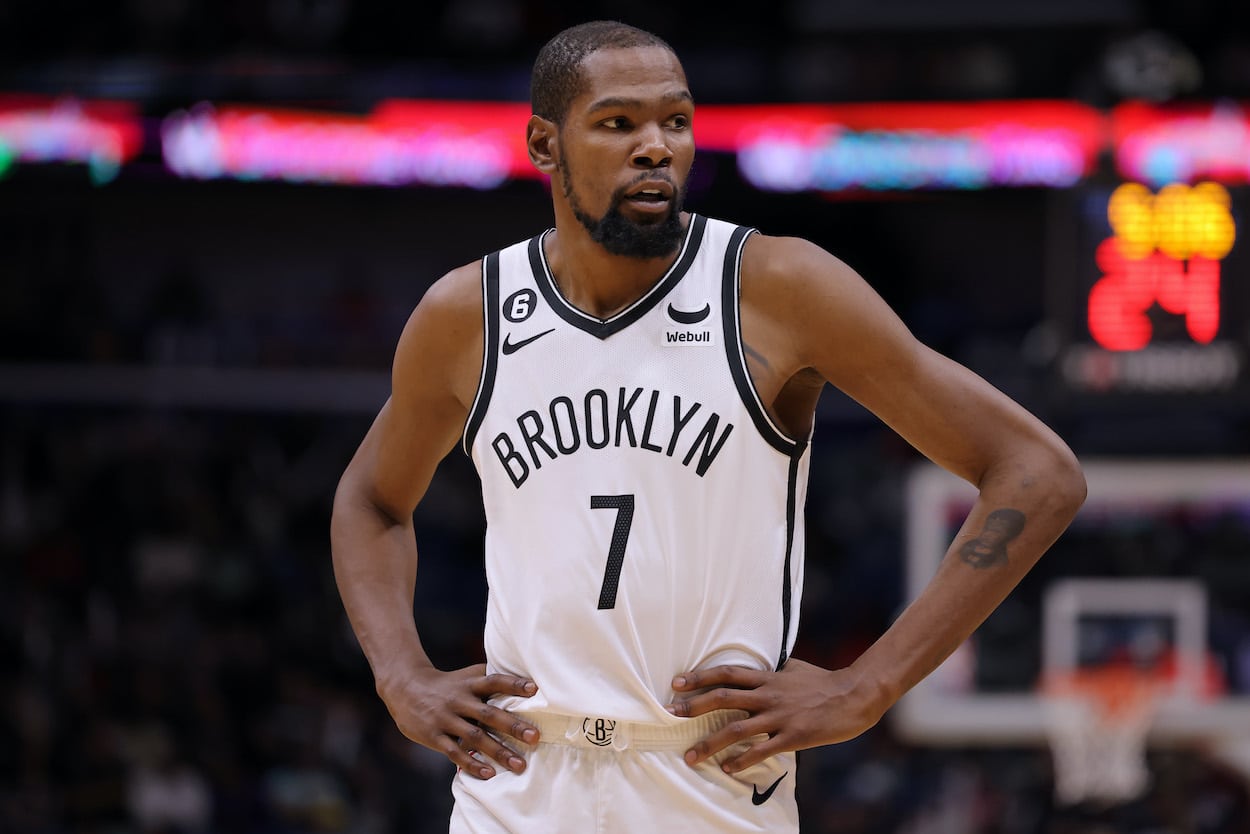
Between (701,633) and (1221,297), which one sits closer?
(701,633)

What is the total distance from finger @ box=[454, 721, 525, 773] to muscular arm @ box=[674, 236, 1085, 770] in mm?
327

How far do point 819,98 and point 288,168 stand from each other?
11.9ft

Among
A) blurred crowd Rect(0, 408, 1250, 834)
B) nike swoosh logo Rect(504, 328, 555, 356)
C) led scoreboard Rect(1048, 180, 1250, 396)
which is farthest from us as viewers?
blurred crowd Rect(0, 408, 1250, 834)

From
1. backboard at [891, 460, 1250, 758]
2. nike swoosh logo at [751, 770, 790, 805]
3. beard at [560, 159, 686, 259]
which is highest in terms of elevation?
beard at [560, 159, 686, 259]

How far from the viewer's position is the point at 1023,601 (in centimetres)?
972

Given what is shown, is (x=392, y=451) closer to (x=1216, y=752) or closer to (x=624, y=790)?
(x=624, y=790)

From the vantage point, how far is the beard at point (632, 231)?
292cm

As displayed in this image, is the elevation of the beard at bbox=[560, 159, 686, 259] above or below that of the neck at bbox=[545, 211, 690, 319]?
above

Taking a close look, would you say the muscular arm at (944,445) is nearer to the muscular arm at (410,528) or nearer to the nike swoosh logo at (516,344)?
the nike swoosh logo at (516,344)

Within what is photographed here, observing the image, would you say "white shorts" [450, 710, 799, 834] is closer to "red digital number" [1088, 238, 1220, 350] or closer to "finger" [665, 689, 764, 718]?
"finger" [665, 689, 764, 718]

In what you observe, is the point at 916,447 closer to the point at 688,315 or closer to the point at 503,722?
the point at 688,315

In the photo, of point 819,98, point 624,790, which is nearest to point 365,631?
point 624,790

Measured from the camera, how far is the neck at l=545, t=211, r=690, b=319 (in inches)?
118

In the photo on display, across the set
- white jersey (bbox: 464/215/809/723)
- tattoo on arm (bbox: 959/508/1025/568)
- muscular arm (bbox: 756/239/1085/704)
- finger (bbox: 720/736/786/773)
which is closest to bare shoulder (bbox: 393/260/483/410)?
white jersey (bbox: 464/215/809/723)
